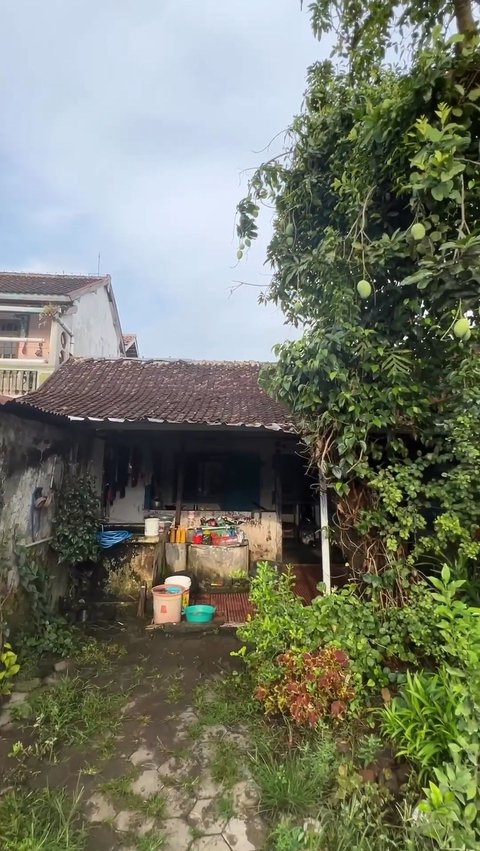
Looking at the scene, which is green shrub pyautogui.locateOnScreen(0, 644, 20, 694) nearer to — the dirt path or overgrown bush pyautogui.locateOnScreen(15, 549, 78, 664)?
overgrown bush pyautogui.locateOnScreen(15, 549, 78, 664)

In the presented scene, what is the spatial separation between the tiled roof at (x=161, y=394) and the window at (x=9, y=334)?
2.06 metres

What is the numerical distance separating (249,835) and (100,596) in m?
4.67

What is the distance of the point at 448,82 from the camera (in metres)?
3.02

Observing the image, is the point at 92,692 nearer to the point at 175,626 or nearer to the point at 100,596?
the point at 175,626

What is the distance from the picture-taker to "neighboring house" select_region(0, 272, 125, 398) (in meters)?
10.3

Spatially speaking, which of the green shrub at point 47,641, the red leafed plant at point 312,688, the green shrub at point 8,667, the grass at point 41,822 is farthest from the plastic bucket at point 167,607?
the grass at point 41,822

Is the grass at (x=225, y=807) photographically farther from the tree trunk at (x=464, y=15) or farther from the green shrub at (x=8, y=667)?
the tree trunk at (x=464, y=15)

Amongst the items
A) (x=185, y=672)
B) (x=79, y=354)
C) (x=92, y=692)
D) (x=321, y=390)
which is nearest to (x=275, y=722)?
(x=185, y=672)

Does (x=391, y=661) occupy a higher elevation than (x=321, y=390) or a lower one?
lower

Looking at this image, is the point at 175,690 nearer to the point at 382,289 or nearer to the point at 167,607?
the point at 167,607

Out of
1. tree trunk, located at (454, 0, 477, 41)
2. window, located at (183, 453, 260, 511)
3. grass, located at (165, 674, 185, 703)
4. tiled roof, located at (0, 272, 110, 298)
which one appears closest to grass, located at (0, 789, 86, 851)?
grass, located at (165, 674, 185, 703)

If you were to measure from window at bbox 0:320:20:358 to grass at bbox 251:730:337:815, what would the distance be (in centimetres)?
1136

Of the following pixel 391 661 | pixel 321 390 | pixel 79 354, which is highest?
pixel 79 354

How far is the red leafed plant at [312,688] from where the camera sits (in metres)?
3.12
